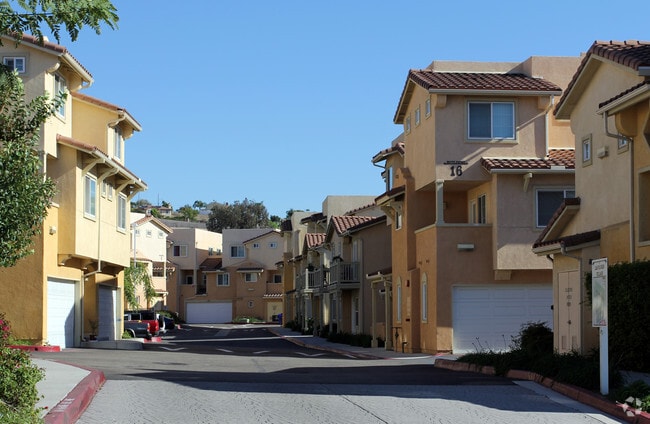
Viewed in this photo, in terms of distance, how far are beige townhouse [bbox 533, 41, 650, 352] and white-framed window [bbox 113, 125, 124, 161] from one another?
19.5m

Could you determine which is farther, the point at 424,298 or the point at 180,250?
the point at 180,250

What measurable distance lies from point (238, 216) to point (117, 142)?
345 feet

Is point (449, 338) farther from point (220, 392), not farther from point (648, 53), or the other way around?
point (220, 392)

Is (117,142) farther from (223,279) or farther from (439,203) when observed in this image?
(223,279)

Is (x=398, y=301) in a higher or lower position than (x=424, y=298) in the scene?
lower

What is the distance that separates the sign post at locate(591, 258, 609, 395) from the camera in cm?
1551

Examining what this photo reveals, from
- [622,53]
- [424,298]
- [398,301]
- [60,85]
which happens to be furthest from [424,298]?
[622,53]

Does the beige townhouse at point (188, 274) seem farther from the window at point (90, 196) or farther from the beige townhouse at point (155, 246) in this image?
the window at point (90, 196)

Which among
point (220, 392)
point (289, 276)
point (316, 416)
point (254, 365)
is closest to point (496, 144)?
point (254, 365)

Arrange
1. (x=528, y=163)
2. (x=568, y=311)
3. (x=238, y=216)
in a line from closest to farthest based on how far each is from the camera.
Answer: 1. (x=568, y=311)
2. (x=528, y=163)
3. (x=238, y=216)

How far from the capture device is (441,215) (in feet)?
110

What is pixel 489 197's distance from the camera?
33.9 meters

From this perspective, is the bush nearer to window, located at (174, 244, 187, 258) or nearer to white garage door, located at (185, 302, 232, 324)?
white garage door, located at (185, 302, 232, 324)

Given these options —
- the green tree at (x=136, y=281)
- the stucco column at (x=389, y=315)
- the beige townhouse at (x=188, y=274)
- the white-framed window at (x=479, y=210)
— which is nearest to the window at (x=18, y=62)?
the white-framed window at (x=479, y=210)
